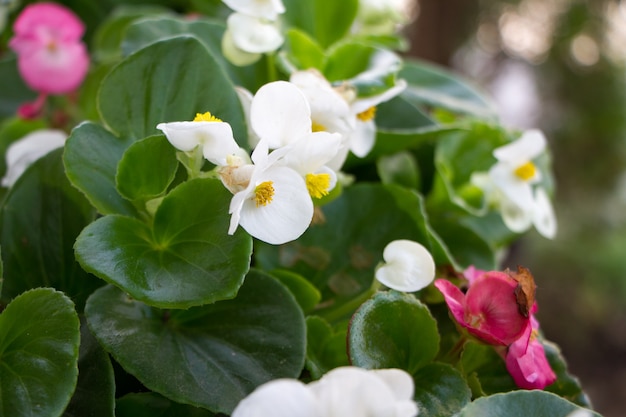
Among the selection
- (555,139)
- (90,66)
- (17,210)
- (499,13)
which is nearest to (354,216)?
(17,210)

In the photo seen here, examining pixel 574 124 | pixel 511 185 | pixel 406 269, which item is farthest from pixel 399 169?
pixel 574 124

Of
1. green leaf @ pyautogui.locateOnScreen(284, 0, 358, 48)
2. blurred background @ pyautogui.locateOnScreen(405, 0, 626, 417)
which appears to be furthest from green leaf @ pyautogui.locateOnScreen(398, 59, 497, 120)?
blurred background @ pyautogui.locateOnScreen(405, 0, 626, 417)

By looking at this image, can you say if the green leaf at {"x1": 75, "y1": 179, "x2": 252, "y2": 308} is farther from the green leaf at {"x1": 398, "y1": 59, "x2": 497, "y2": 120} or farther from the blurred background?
the blurred background

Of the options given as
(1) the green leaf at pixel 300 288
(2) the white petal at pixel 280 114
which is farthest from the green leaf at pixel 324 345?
(2) the white petal at pixel 280 114

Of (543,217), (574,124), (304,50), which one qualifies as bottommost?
(574,124)

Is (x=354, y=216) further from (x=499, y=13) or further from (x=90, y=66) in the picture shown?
(x=499, y=13)

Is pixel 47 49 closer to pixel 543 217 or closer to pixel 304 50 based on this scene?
pixel 304 50
